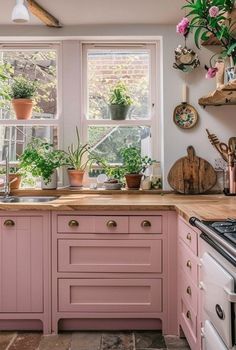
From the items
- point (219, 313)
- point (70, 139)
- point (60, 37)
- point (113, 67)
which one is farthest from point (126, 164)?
point (219, 313)

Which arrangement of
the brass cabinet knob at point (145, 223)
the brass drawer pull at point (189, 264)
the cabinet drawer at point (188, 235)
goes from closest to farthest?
1. the cabinet drawer at point (188, 235)
2. the brass drawer pull at point (189, 264)
3. the brass cabinet knob at point (145, 223)

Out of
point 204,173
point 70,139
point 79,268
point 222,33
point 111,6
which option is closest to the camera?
point 222,33

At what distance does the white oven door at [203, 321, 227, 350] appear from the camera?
62.9 inches

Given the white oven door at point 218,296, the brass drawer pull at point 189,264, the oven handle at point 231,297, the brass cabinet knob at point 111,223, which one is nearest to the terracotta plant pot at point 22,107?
the brass cabinet knob at point 111,223

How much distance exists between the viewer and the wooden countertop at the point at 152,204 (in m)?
2.48

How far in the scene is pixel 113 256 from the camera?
2.86 m

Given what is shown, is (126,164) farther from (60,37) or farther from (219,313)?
(219,313)

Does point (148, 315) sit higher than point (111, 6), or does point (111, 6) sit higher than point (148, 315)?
point (111, 6)

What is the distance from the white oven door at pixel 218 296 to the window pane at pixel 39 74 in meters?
2.31

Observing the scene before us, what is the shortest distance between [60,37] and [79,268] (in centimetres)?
190

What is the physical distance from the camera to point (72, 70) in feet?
12.0

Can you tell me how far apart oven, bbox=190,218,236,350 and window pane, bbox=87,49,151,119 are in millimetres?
1935

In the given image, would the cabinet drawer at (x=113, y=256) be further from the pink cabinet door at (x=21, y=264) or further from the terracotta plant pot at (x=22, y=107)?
the terracotta plant pot at (x=22, y=107)

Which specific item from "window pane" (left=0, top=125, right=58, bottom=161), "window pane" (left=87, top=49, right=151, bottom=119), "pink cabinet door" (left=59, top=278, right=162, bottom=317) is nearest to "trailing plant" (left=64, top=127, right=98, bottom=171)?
"window pane" (left=0, top=125, right=58, bottom=161)
